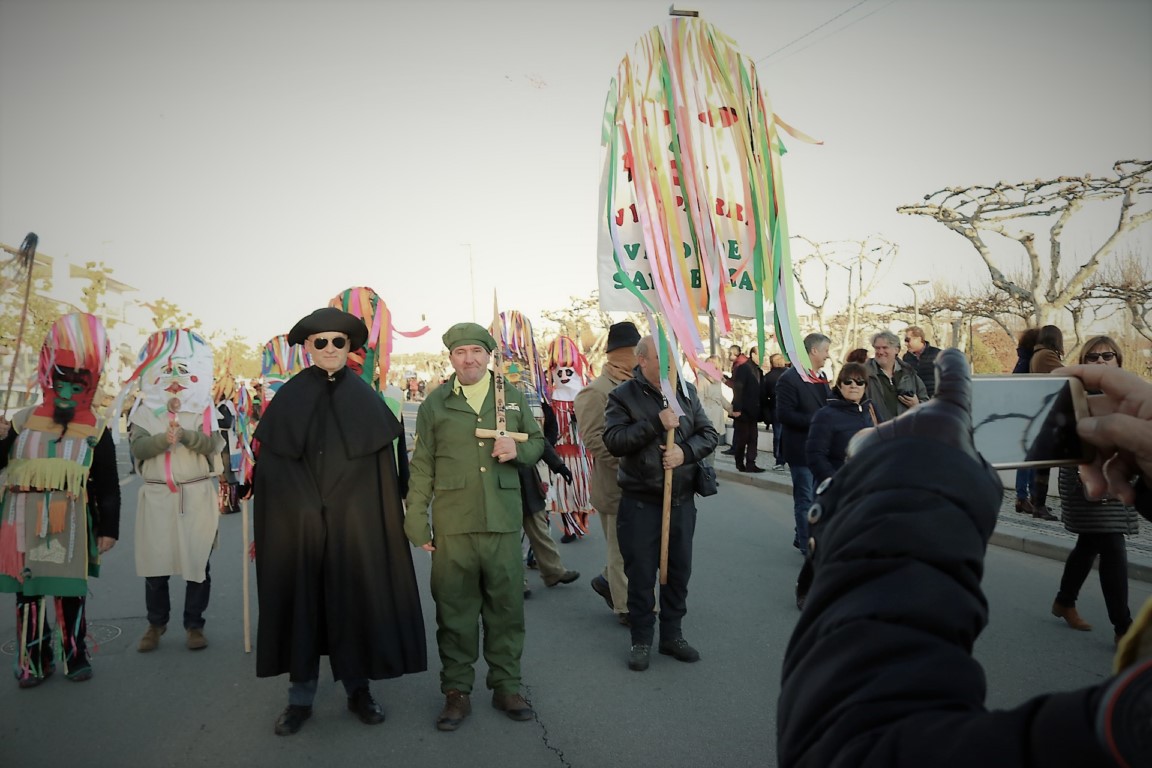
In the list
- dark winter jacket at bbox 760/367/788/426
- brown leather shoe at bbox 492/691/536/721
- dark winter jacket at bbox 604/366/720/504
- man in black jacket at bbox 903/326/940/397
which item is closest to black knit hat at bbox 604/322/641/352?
dark winter jacket at bbox 604/366/720/504

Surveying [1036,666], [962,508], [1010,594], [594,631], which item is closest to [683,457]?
[594,631]

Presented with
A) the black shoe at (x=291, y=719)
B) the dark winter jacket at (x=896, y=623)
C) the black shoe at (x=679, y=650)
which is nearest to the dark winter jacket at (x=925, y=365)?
the black shoe at (x=679, y=650)

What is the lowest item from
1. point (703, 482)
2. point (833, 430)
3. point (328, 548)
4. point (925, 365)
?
point (328, 548)

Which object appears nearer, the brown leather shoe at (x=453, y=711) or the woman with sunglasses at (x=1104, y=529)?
the brown leather shoe at (x=453, y=711)

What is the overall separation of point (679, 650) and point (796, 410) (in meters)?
3.18

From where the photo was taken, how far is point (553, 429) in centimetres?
777

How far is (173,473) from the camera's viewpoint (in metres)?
5.04

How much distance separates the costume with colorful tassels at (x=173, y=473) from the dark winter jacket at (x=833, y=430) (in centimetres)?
460

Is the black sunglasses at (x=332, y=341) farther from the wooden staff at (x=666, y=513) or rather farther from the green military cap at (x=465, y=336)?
the wooden staff at (x=666, y=513)

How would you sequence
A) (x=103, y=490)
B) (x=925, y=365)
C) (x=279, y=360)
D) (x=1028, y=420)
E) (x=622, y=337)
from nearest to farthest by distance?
1. (x=1028, y=420)
2. (x=103, y=490)
3. (x=622, y=337)
4. (x=279, y=360)
5. (x=925, y=365)

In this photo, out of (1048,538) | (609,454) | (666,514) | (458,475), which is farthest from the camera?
(1048,538)

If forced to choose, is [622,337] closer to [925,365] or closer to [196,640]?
[196,640]

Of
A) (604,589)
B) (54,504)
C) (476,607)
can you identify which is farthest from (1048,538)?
(54,504)

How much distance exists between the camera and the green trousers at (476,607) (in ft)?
12.8
